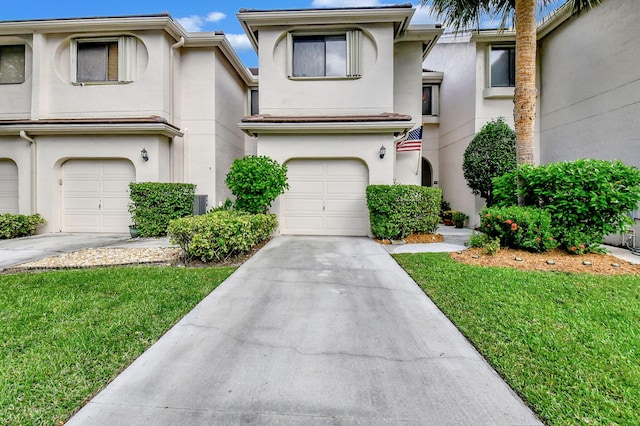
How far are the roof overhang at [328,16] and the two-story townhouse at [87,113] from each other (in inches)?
81.2

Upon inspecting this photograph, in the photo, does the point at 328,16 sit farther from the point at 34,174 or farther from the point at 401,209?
the point at 34,174

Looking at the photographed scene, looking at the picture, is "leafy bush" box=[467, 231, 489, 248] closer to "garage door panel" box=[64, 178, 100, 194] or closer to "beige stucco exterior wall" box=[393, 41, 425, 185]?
"beige stucco exterior wall" box=[393, 41, 425, 185]

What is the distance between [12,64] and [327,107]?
11900 millimetres

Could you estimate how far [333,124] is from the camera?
9.25 m

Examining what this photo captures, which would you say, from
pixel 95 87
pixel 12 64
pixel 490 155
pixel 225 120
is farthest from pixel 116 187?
pixel 490 155

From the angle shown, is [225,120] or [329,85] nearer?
[329,85]

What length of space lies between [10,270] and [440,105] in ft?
52.7

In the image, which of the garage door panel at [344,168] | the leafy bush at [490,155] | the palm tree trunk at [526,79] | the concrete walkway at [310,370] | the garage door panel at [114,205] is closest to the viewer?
the concrete walkway at [310,370]

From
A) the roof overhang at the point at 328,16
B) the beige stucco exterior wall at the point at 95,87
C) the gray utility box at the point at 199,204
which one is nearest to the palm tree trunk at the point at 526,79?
the roof overhang at the point at 328,16

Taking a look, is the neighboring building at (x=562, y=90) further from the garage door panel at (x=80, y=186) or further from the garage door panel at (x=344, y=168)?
the garage door panel at (x=80, y=186)

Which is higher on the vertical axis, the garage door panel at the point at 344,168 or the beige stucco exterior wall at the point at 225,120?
the beige stucco exterior wall at the point at 225,120

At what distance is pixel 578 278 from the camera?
16.5 feet

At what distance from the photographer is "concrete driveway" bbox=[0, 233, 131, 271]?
22.8ft

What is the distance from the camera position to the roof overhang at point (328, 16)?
9.79 meters
